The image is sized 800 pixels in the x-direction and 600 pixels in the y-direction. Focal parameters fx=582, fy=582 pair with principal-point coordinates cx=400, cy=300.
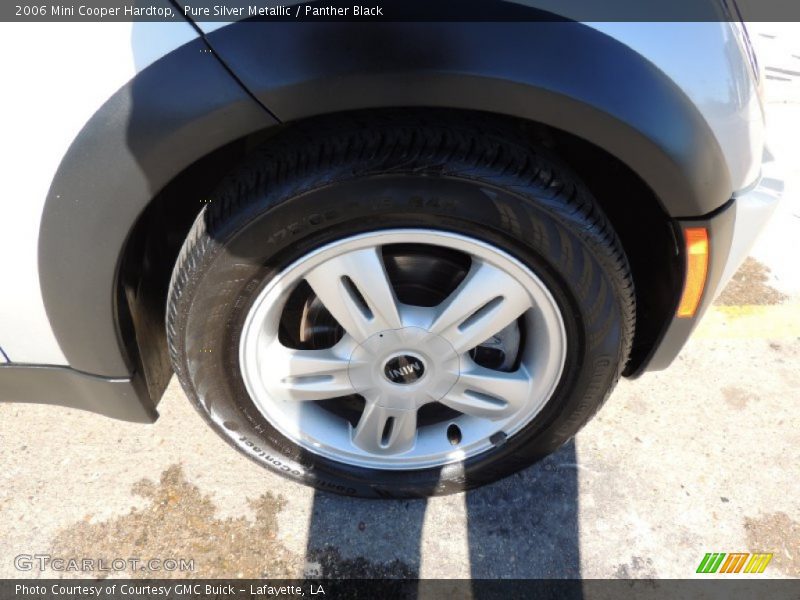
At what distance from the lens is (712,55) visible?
3.81ft

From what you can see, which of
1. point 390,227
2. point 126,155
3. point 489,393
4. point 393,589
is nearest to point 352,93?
point 390,227

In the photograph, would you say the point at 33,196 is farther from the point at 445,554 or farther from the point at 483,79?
the point at 445,554

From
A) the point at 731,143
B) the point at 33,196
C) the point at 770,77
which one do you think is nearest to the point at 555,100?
the point at 731,143

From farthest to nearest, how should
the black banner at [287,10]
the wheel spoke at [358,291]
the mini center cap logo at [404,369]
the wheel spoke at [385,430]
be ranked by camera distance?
the wheel spoke at [385,430], the mini center cap logo at [404,369], the wheel spoke at [358,291], the black banner at [287,10]

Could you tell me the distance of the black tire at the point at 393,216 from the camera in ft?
3.89

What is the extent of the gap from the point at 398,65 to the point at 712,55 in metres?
0.64

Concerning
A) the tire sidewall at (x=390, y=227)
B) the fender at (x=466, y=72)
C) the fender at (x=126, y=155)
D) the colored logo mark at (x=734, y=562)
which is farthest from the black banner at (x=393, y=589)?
the fender at (x=466, y=72)

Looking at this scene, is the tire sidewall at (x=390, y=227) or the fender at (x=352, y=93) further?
the tire sidewall at (x=390, y=227)

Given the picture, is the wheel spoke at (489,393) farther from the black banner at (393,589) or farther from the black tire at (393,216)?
the black banner at (393,589)

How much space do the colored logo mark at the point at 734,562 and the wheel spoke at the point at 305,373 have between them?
1.10m

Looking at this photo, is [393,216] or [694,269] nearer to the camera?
[393,216]

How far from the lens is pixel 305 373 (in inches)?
59.1

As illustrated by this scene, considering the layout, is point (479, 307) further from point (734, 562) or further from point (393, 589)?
point (734, 562)

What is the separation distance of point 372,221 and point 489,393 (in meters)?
0.59
